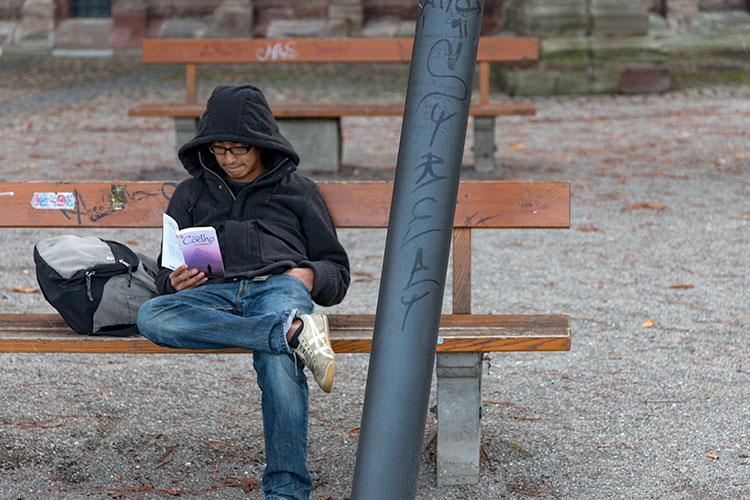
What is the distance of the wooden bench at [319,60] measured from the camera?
8.30 m

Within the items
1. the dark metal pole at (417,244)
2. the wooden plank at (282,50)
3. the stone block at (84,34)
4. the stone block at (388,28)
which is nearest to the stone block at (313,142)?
the wooden plank at (282,50)

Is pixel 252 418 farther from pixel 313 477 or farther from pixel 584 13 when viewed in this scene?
pixel 584 13

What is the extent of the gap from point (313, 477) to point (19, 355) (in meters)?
1.78

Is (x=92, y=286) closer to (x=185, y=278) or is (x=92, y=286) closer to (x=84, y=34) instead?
(x=185, y=278)

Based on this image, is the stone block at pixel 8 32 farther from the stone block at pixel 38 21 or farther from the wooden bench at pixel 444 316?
the wooden bench at pixel 444 316

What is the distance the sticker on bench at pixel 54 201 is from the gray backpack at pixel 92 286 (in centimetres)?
31

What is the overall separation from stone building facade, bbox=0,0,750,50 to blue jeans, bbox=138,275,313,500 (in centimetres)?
1482

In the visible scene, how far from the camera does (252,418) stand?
149 inches

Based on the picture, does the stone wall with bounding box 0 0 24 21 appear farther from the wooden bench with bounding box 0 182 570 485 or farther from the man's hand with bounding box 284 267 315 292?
the man's hand with bounding box 284 267 315 292

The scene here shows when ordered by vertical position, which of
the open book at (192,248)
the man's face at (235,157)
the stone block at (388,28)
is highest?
the man's face at (235,157)

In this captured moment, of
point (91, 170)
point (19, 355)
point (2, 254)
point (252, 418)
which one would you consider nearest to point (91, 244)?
point (252, 418)

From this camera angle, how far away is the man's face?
133 inches

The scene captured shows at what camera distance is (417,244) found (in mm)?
2164

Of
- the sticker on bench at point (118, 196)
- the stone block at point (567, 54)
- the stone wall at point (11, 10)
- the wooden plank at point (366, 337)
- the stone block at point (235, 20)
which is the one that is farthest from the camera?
the stone wall at point (11, 10)
